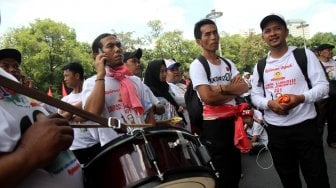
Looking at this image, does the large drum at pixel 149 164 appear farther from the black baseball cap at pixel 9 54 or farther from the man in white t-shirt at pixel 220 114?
the black baseball cap at pixel 9 54

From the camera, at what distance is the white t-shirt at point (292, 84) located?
10.1ft

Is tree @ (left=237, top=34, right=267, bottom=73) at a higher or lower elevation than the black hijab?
lower

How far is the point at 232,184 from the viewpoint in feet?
11.8

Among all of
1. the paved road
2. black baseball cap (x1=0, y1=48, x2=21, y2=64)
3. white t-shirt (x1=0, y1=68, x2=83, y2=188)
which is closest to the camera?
white t-shirt (x1=0, y1=68, x2=83, y2=188)

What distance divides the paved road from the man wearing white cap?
1.48 metres

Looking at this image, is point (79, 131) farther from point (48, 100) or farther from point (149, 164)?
point (48, 100)

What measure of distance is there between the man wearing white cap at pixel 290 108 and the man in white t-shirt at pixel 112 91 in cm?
114

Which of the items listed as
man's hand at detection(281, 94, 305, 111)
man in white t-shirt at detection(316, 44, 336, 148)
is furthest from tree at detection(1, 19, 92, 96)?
man's hand at detection(281, 94, 305, 111)

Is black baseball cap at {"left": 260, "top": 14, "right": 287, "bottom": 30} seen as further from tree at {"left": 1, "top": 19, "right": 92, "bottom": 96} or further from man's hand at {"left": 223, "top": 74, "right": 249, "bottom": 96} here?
tree at {"left": 1, "top": 19, "right": 92, "bottom": 96}

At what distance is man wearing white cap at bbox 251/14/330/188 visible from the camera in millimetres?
3010

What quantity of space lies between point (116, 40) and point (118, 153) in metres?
1.67

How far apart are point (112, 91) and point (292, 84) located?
1.57 meters

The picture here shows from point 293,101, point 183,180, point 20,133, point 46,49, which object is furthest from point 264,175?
point 46,49

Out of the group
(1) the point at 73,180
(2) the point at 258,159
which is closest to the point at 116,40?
(1) the point at 73,180
